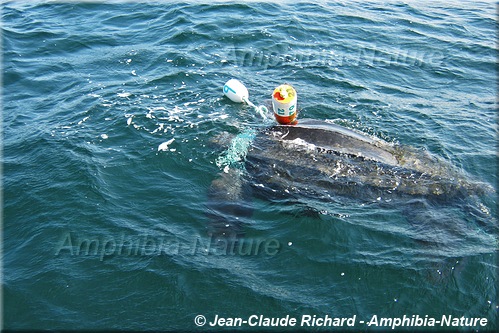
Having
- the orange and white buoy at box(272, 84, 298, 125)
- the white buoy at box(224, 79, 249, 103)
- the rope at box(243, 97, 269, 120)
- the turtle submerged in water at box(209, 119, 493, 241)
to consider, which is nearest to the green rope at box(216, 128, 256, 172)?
the turtle submerged in water at box(209, 119, 493, 241)

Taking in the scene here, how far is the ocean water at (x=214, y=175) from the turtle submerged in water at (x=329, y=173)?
0.17m

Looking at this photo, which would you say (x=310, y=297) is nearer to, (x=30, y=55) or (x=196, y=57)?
(x=196, y=57)

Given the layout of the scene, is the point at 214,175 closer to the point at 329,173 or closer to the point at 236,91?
the point at 329,173

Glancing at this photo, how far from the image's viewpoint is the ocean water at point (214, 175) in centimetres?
680

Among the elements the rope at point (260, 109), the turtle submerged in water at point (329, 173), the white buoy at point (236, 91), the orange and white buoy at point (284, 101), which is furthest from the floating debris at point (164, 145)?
the orange and white buoy at point (284, 101)

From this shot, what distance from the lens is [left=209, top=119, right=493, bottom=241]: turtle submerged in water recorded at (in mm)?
8305

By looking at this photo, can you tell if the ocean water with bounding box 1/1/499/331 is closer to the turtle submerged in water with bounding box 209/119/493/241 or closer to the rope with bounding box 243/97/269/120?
the turtle submerged in water with bounding box 209/119/493/241

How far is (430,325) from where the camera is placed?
20.8 feet

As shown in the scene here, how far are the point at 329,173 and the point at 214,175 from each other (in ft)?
7.86

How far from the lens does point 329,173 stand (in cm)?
846

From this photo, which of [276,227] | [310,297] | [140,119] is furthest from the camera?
[140,119]

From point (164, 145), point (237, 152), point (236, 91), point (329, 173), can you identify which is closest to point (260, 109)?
point (236, 91)

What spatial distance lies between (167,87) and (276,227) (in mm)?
6346

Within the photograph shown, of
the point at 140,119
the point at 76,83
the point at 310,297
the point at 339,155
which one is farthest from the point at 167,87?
the point at 310,297
